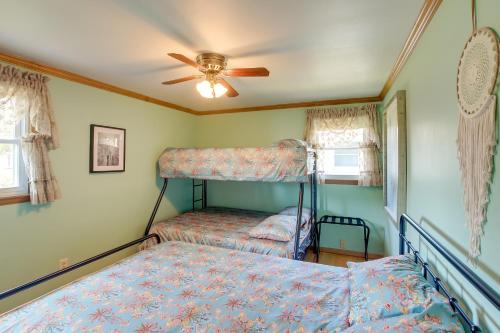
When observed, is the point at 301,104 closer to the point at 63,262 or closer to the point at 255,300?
the point at 255,300

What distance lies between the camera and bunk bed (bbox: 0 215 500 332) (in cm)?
110

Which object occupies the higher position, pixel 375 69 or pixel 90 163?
pixel 375 69

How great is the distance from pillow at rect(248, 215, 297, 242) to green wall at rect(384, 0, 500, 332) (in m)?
1.27

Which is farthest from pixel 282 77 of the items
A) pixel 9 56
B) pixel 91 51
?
pixel 9 56

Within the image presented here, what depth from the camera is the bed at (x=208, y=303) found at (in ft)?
4.10

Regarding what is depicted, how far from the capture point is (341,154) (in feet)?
12.1

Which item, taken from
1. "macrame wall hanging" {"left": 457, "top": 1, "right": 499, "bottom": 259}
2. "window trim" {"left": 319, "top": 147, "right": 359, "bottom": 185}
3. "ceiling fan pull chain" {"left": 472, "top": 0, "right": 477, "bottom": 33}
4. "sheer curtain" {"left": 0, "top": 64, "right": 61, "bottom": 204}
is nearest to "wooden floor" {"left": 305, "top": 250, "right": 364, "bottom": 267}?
"window trim" {"left": 319, "top": 147, "right": 359, "bottom": 185}

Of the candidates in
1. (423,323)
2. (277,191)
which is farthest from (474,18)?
(277,191)

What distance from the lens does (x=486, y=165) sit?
901 millimetres

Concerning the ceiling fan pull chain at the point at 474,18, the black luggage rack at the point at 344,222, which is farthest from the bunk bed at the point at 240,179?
the ceiling fan pull chain at the point at 474,18

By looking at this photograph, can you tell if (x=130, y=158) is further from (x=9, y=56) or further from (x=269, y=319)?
(x=269, y=319)

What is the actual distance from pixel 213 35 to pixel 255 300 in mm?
1790

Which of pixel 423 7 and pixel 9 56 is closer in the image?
pixel 423 7

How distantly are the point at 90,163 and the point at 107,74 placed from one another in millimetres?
1005
